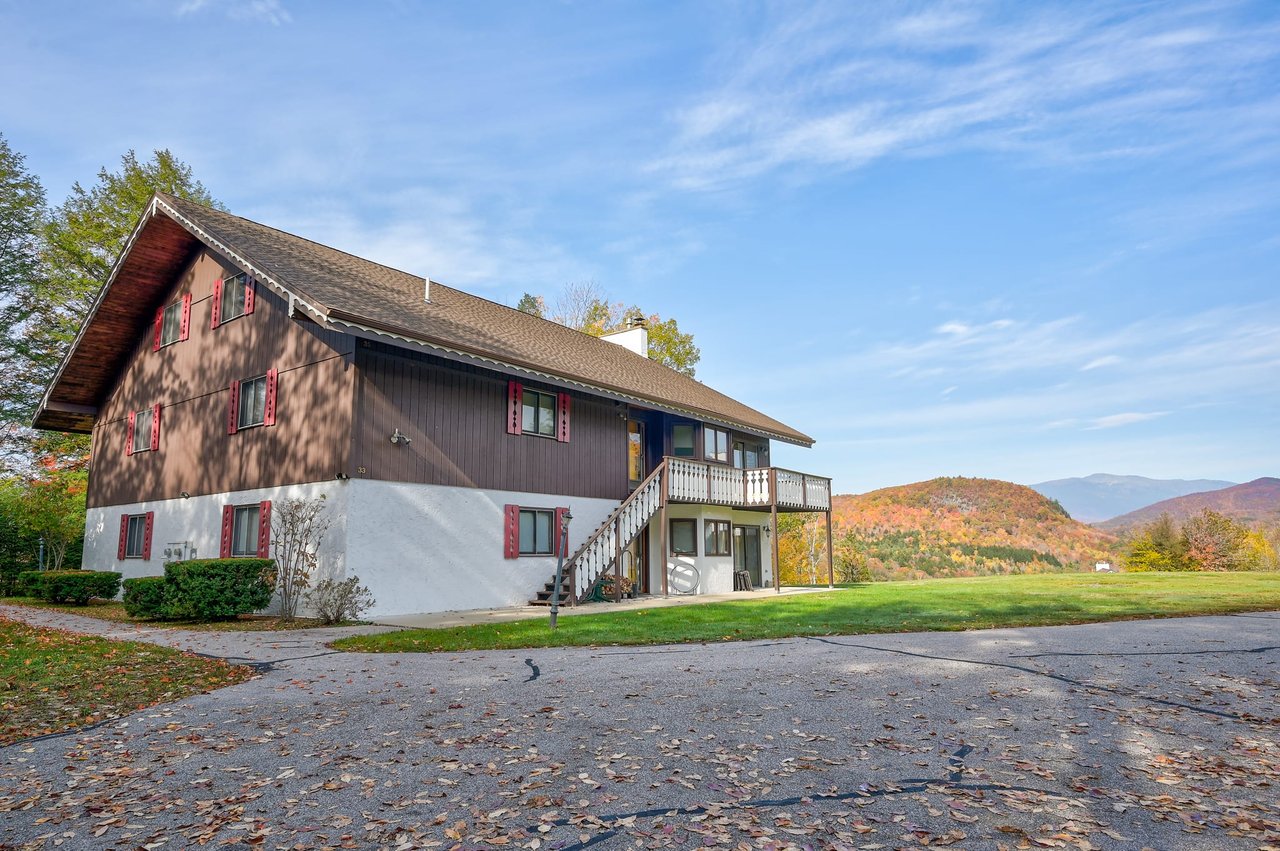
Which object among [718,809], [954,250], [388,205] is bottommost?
[718,809]

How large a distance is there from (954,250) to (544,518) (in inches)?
500

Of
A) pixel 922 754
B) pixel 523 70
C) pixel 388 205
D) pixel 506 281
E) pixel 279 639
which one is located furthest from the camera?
pixel 506 281

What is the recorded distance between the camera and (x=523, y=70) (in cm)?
1568

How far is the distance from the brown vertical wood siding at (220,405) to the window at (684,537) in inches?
414

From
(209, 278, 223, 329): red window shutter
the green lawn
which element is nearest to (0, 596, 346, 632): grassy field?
the green lawn

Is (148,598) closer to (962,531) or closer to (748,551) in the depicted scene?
(748,551)

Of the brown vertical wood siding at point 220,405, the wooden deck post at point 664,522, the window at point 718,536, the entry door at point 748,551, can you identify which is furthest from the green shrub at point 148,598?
the entry door at point 748,551

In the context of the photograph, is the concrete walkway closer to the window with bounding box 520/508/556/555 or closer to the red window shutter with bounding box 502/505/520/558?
the red window shutter with bounding box 502/505/520/558

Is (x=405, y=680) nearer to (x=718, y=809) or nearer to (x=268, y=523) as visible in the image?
(x=718, y=809)

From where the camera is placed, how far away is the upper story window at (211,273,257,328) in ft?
57.2

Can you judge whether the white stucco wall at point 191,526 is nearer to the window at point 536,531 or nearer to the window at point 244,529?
Result: the window at point 244,529

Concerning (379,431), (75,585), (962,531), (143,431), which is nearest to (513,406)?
(379,431)

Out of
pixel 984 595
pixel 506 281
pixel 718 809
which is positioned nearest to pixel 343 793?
pixel 718 809

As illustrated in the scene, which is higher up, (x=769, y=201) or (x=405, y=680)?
(x=769, y=201)
